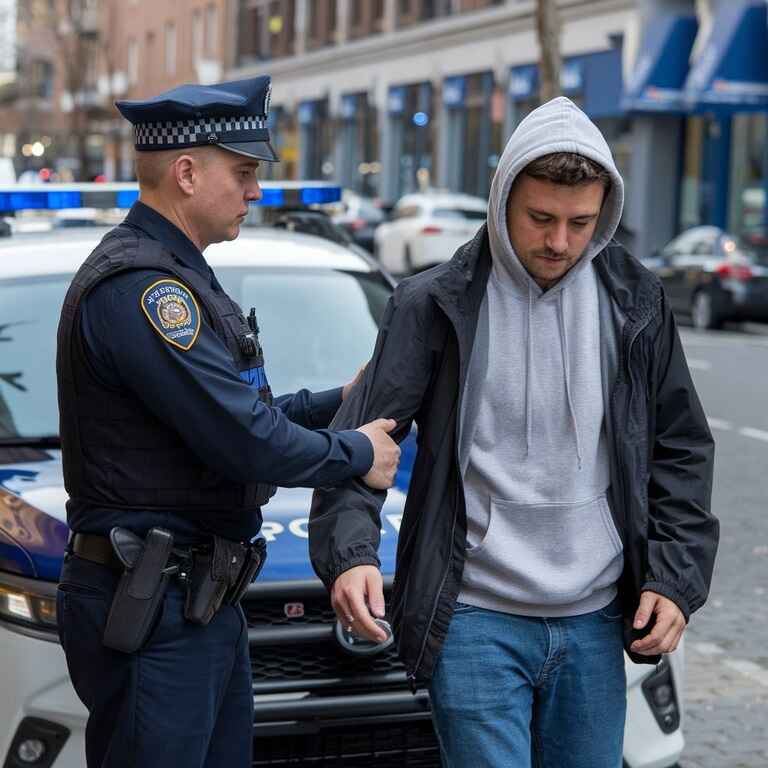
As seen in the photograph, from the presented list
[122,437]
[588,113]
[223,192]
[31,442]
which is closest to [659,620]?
[122,437]

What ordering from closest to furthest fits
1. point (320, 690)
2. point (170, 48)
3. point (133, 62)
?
point (320, 690) → point (170, 48) → point (133, 62)

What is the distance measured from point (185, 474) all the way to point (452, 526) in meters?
0.50

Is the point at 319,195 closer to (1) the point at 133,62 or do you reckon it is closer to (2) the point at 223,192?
(2) the point at 223,192

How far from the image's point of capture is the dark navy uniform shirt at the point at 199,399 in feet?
10.0

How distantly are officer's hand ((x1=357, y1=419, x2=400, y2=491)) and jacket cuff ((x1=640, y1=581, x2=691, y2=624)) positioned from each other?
517mm

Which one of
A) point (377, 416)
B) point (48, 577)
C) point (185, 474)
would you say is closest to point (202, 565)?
point (185, 474)

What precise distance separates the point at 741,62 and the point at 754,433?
1889 cm

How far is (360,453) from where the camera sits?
10.4 ft

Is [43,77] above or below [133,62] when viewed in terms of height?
below

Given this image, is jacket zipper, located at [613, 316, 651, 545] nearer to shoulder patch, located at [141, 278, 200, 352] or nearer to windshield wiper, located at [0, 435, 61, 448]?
shoulder patch, located at [141, 278, 200, 352]

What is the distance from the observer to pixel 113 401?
312 centimetres

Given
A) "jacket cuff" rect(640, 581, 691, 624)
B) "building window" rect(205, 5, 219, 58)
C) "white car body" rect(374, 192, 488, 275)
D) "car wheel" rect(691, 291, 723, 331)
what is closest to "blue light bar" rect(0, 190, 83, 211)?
"jacket cuff" rect(640, 581, 691, 624)

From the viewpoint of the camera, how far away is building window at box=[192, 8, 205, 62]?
2470 inches

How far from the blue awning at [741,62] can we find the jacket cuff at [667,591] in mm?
28511
